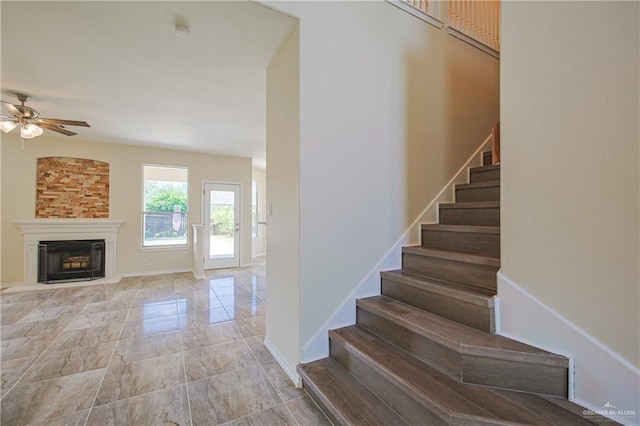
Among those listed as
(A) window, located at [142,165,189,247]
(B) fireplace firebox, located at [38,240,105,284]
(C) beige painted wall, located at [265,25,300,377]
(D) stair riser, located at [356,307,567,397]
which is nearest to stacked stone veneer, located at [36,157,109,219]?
(B) fireplace firebox, located at [38,240,105,284]

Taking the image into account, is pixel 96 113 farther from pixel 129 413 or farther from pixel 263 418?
pixel 263 418

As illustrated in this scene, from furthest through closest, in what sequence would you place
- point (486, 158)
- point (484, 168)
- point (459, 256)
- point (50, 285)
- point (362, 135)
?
point (50, 285) < point (486, 158) < point (484, 168) < point (362, 135) < point (459, 256)

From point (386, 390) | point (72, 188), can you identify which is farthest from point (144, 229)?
point (386, 390)

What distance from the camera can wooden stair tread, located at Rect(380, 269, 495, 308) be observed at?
1.55m

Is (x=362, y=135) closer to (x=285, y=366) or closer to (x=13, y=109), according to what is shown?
(x=285, y=366)

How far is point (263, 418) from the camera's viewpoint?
5.31 feet

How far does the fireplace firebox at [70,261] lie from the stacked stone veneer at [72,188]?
0.60 meters

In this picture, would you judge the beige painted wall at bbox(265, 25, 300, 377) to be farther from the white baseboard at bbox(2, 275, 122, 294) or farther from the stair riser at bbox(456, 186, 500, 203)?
the white baseboard at bbox(2, 275, 122, 294)

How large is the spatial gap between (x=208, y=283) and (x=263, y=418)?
12.5 feet

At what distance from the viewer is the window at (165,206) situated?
587 centimetres

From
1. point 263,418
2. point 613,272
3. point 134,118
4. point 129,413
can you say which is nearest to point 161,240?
point 134,118

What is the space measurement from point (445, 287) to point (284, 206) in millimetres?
1297

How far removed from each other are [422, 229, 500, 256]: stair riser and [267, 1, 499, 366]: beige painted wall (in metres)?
0.24

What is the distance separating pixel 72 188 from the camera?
5254 mm
